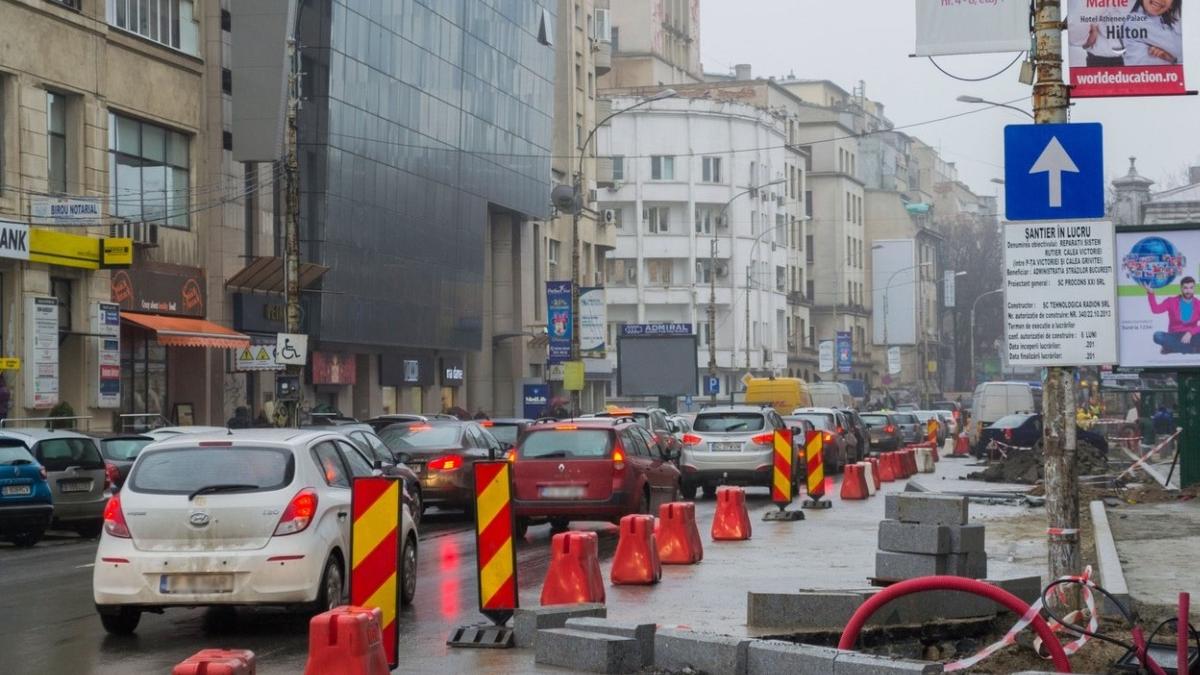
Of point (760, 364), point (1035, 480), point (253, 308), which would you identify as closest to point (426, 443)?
point (1035, 480)

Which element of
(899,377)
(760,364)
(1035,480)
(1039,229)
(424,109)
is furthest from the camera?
(899,377)

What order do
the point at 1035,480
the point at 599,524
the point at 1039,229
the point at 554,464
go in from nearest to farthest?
the point at 1039,229
the point at 554,464
the point at 599,524
the point at 1035,480

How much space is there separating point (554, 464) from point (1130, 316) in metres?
10.9

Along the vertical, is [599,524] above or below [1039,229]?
below

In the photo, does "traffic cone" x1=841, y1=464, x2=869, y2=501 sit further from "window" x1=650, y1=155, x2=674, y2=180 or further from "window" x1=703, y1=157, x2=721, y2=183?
"window" x1=703, y1=157, x2=721, y2=183

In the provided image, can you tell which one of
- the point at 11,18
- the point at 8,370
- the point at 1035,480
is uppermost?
the point at 11,18

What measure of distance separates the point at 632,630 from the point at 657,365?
169 feet

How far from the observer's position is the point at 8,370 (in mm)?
34688

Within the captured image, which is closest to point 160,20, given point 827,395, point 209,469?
point 209,469

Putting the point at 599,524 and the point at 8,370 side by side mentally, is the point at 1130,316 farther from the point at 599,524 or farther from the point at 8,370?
the point at 8,370

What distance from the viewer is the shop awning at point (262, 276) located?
4391 cm

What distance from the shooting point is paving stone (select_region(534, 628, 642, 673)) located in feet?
34.7

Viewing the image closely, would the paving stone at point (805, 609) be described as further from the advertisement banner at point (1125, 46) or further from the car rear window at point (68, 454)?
the car rear window at point (68, 454)

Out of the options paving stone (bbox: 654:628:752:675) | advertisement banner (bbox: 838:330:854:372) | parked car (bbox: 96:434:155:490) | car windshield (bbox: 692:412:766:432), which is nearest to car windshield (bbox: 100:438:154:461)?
parked car (bbox: 96:434:155:490)
